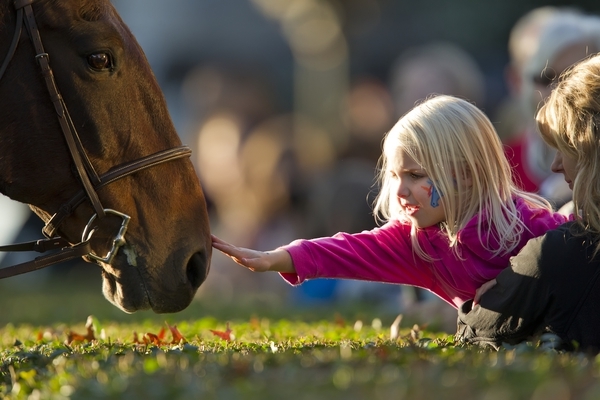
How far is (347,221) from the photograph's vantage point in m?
9.12

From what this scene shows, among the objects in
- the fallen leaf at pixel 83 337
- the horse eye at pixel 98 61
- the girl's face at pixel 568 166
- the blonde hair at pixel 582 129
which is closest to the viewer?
the blonde hair at pixel 582 129

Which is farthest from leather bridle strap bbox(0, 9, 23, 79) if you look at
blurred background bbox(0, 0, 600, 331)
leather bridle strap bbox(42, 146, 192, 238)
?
blurred background bbox(0, 0, 600, 331)

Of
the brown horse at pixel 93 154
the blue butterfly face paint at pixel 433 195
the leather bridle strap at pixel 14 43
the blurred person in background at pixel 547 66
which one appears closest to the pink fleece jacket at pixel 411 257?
the blue butterfly face paint at pixel 433 195

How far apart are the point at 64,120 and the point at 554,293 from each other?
2157 mm

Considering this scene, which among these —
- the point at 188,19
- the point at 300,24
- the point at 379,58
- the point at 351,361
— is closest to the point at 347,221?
the point at 351,361

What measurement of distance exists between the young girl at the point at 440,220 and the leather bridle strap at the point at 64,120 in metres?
0.65

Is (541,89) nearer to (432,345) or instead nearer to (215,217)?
(432,345)

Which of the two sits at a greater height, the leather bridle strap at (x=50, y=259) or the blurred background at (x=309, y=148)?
the leather bridle strap at (x=50, y=259)

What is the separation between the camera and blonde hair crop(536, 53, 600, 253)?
3.96 meters

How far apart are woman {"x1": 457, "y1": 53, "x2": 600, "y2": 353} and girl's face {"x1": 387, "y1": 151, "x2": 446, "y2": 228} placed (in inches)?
16.9

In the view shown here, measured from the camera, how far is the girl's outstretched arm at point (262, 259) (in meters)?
4.24

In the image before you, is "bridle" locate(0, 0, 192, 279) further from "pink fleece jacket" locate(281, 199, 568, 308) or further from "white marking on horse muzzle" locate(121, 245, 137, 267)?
"pink fleece jacket" locate(281, 199, 568, 308)

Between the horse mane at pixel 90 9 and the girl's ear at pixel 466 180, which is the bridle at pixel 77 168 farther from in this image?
the girl's ear at pixel 466 180

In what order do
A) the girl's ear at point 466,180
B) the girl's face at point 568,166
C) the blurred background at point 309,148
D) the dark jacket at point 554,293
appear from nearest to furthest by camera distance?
the dark jacket at point 554,293, the girl's face at point 568,166, the girl's ear at point 466,180, the blurred background at point 309,148
